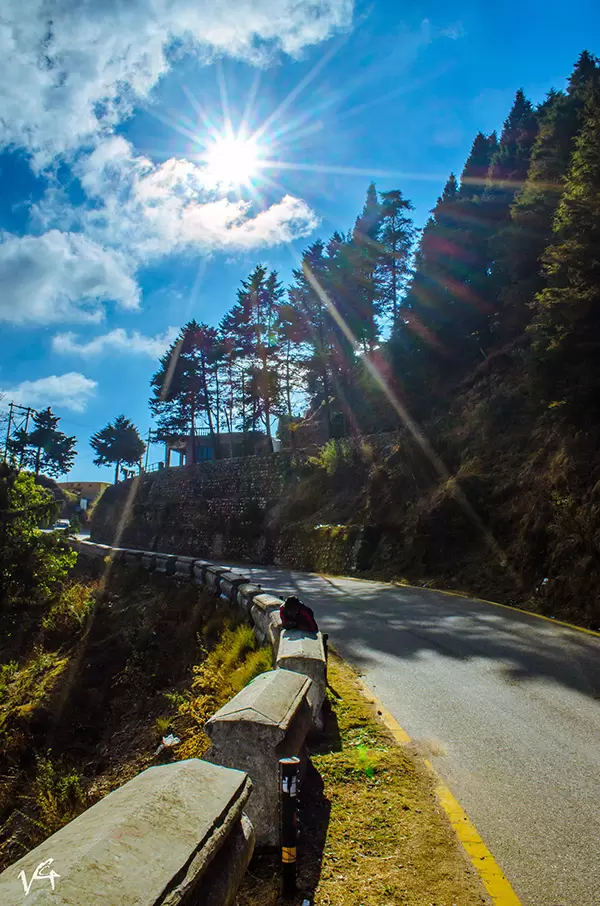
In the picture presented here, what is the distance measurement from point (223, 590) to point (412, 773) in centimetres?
933

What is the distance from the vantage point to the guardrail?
155 cm

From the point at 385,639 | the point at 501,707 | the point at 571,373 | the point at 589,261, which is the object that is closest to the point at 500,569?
the point at 571,373

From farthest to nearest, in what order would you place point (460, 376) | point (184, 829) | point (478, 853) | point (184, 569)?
point (460, 376)
point (184, 569)
point (478, 853)
point (184, 829)

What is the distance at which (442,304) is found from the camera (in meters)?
30.6

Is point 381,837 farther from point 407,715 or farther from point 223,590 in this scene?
point 223,590

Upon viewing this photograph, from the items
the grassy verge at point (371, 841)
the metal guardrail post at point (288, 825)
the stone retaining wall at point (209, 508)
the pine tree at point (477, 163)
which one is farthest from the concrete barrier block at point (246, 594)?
the pine tree at point (477, 163)

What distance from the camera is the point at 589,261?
12484 mm

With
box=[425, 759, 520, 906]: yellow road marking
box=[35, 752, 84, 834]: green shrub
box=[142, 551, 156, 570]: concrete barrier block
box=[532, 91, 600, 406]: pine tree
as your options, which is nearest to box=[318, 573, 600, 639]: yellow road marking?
box=[532, 91, 600, 406]: pine tree

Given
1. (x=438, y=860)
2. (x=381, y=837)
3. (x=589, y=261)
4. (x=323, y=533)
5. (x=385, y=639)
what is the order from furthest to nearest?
1. (x=323, y=533)
2. (x=589, y=261)
3. (x=385, y=639)
4. (x=381, y=837)
5. (x=438, y=860)

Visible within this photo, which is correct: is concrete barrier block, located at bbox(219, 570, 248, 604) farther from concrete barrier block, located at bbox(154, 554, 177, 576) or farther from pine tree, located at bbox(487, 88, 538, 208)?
pine tree, located at bbox(487, 88, 538, 208)

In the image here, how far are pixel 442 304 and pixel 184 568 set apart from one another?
22444 millimetres

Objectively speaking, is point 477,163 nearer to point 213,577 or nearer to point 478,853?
point 213,577

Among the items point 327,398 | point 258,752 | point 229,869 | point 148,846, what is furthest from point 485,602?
point 327,398

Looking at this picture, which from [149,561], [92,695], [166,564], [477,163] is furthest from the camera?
[477,163]
